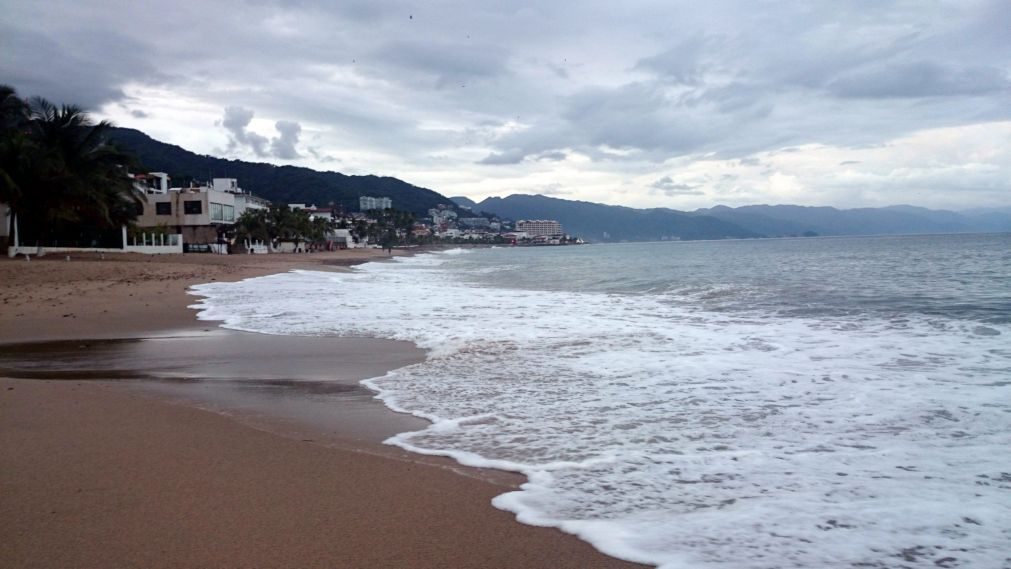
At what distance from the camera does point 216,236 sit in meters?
62.8

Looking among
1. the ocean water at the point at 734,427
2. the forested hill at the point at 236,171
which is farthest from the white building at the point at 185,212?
the forested hill at the point at 236,171

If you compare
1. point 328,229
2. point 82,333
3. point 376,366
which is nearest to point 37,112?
point 82,333

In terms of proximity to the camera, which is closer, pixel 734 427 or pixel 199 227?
pixel 734 427

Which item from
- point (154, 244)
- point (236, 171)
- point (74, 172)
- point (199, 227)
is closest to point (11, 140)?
point (74, 172)

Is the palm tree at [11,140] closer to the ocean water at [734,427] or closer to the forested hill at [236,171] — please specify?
the ocean water at [734,427]

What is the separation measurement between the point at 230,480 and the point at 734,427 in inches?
144

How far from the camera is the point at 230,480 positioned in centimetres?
391

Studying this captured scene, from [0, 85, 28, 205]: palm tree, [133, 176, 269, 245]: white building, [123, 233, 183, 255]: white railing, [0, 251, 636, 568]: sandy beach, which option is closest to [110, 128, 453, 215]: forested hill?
[133, 176, 269, 245]: white building

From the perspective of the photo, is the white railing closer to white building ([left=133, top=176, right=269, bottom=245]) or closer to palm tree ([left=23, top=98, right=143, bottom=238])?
palm tree ([left=23, top=98, right=143, bottom=238])

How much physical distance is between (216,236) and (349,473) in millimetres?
64471

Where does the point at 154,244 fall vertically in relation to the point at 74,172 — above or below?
below

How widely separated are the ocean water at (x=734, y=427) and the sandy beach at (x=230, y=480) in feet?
1.27

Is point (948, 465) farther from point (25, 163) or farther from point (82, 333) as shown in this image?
point (25, 163)

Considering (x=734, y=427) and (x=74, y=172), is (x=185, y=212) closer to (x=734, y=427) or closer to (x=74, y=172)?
(x=74, y=172)
